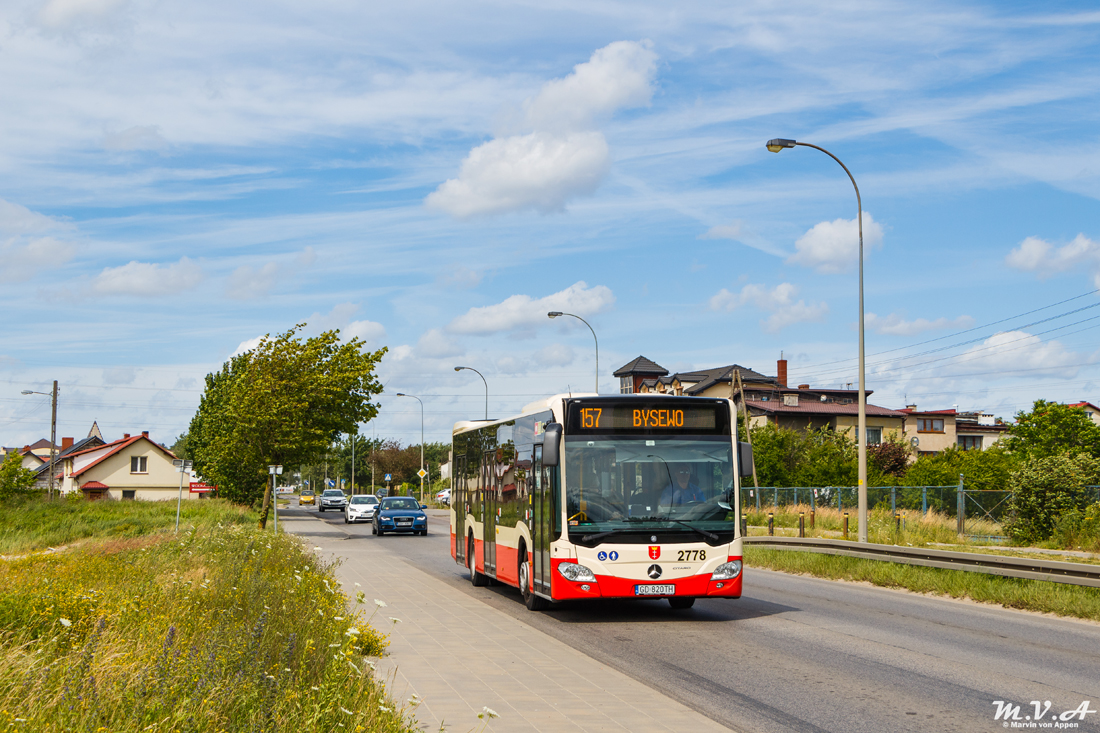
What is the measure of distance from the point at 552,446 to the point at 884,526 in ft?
77.3

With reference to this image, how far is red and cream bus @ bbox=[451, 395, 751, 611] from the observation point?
41.8ft

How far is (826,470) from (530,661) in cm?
4612

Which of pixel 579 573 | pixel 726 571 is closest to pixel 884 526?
pixel 726 571

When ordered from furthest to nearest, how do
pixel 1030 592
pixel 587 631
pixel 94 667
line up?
1. pixel 1030 592
2. pixel 587 631
3. pixel 94 667

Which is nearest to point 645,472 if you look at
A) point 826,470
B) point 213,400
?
point 826,470

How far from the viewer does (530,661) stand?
996 centimetres

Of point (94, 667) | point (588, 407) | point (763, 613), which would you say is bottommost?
point (763, 613)

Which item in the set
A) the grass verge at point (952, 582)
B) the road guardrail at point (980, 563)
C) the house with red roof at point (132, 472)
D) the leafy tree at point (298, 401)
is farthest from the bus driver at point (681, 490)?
the house with red roof at point (132, 472)

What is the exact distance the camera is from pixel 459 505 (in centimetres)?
2027

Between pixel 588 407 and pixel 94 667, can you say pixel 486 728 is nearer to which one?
pixel 94 667

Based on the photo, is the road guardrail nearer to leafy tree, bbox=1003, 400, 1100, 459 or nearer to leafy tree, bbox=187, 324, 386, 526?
leafy tree, bbox=187, 324, 386, 526

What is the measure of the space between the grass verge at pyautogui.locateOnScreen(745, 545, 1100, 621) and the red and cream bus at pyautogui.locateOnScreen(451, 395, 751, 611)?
4686mm

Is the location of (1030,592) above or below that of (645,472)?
below

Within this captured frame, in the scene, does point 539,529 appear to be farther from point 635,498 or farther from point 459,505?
point 459,505
